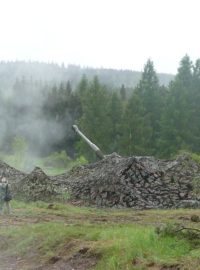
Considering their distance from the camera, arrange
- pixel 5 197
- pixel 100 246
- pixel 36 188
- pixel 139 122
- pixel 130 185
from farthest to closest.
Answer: pixel 139 122 → pixel 36 188 → pixel 130 185 → pixel 5 197 → pixel 100 246

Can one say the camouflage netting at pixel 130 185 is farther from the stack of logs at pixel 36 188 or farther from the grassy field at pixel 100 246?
the grassy field at pixel 100 246

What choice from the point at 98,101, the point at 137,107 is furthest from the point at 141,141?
the point at 98,101

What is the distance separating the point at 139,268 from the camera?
29.9 ft

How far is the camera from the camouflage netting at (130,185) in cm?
2102

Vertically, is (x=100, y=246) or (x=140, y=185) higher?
(x=140, y=185)

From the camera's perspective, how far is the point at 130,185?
21.6 m

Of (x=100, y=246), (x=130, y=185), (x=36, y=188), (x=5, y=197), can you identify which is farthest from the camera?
(x=36, y=188)

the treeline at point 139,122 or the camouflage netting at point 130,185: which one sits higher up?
the treeline at point 139,122

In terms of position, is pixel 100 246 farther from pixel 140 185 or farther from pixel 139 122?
pixel 139 122

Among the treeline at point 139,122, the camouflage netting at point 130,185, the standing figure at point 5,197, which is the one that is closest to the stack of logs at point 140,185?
the camouflage netting at point 130,185

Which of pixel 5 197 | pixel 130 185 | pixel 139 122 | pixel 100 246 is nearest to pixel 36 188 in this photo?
pixel 5 197

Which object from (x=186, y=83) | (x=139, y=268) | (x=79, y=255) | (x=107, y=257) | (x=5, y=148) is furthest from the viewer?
(x=5, y=148)

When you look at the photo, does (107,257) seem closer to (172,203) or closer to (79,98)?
(172,203)

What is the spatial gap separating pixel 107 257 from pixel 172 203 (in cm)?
1102
